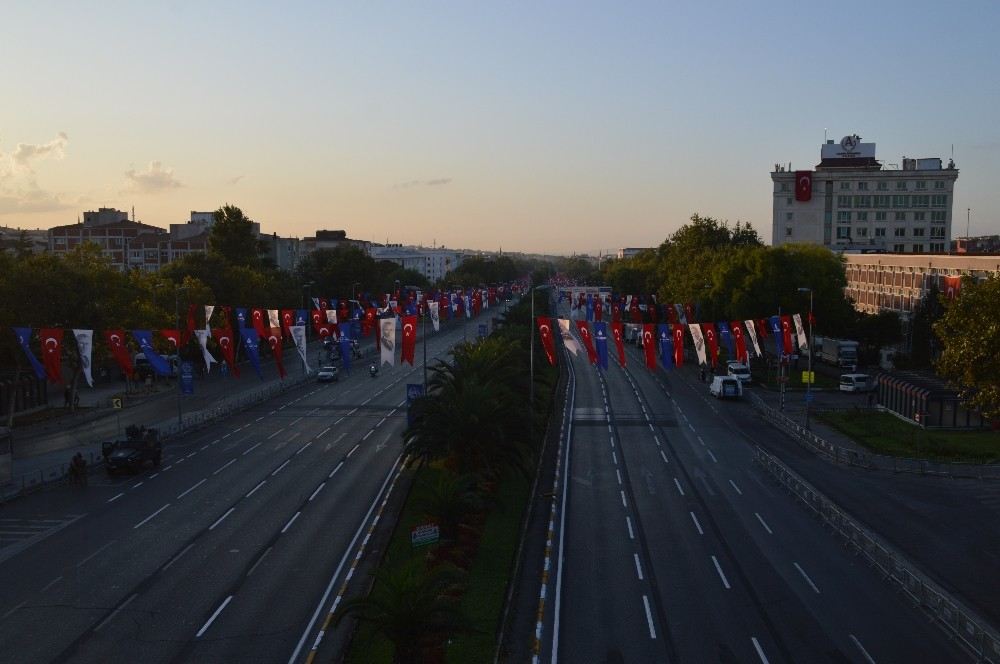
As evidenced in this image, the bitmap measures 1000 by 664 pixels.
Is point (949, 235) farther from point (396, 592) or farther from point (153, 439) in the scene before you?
point (396, 592)

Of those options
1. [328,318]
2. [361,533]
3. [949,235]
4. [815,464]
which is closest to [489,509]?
[361,533]

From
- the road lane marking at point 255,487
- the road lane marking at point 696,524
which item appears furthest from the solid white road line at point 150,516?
the road lane marking at point 696,524

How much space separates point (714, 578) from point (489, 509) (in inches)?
361

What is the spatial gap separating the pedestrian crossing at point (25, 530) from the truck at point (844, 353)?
67.2 meters

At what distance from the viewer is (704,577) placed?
2747 cm

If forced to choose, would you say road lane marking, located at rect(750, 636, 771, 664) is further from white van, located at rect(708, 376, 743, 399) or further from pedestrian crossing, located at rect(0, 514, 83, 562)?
white van, located at rect(708, 376, 743, 399)

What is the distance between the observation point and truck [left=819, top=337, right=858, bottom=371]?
8250 cm

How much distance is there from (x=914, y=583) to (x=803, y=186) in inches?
4332

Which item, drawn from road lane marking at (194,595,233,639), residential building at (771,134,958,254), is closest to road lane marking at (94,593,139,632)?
road lane marking at (194,595,233,639)

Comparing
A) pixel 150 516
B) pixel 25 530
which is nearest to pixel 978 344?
pixel 150 516

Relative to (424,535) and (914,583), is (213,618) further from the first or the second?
(914,583)

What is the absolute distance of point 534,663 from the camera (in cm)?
2125

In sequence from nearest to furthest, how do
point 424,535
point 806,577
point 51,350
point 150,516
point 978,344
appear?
1. point 424,535
2. point 806,577
3. point 978,344
4. point 150,516
5. point 51,350

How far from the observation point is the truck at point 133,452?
41.9 metres
